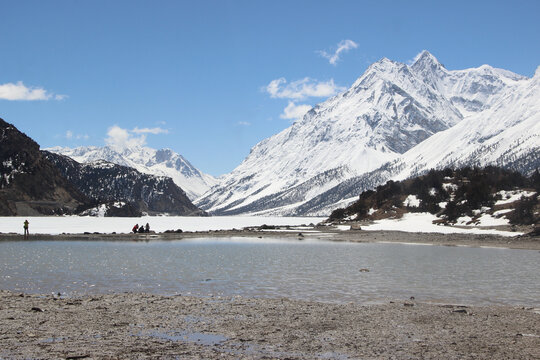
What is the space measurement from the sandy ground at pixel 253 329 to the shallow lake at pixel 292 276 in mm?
3249

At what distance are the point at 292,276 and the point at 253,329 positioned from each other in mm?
15769

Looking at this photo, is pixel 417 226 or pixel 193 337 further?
pixel 417 226

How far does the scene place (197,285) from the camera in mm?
29000

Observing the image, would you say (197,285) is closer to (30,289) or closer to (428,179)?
(30,289)

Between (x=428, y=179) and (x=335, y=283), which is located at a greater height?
(x=428, y=179)

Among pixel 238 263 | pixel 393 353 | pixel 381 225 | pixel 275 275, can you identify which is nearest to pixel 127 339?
pixel 393 353

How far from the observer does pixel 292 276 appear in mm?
33562

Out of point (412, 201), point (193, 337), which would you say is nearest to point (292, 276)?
point (193, 337)

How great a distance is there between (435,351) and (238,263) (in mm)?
27584

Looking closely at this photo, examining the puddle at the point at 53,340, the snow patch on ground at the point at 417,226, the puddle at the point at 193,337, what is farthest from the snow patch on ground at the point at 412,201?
the puddle at the point at 53,340

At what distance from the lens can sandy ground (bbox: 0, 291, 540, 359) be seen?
48.4 feet

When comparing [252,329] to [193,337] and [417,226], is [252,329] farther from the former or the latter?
[417,226]

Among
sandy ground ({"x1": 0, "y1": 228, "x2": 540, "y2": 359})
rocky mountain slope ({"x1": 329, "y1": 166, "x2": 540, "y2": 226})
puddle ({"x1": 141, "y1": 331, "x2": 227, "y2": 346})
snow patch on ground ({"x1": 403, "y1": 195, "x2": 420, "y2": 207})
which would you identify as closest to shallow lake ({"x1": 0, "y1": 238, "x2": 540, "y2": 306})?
sandy ground ({"x1": 0, "y1": 228, "x2": 540, "y2": 359})

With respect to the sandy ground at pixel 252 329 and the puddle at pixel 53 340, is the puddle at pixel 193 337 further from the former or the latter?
the puddle at pixel 53 340
